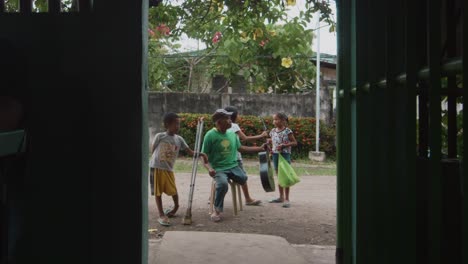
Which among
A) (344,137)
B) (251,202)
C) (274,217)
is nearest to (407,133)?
(344,137)

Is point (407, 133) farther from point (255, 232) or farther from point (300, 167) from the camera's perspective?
point (300, 167)

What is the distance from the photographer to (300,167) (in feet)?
43.2

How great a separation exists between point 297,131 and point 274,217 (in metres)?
7.66

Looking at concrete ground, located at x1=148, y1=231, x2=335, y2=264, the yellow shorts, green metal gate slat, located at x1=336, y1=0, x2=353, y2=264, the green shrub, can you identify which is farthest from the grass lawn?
green metal gate slat, located at x1=336, y1=0, x2=353, y2=264

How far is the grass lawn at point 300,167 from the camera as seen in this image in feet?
39.9

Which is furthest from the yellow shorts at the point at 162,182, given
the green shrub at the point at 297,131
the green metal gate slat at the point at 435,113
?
the green shrub at the point at 297,131

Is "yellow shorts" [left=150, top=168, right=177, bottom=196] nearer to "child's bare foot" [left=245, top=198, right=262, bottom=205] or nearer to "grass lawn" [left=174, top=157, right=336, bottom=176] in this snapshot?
"child's bare foot" [left=245, top=198, right=262, bottom=205]

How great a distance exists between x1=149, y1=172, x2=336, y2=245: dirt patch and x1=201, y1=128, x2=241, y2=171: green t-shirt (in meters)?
0.70

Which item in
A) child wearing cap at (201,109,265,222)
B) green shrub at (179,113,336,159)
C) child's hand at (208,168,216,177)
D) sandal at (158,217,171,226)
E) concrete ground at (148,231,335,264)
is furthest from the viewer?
green shrub at (179,113,336,159)

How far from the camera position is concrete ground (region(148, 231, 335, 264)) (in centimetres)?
485
